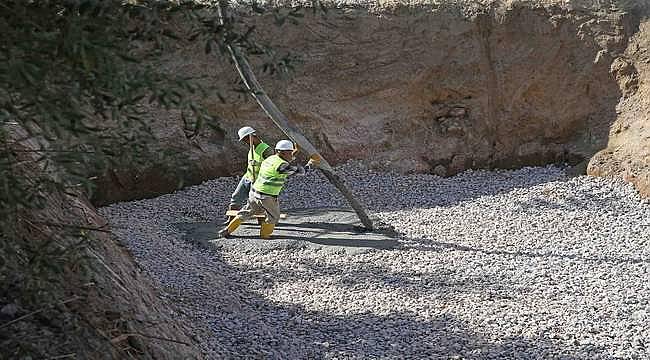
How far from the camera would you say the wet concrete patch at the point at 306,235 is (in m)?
8.70

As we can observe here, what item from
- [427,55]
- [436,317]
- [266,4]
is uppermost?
[266,4]

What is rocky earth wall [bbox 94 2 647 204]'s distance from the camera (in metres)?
10.6

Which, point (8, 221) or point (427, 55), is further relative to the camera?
point (427, 55)

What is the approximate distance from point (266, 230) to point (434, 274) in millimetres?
2014

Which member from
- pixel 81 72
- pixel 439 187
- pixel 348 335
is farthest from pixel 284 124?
pixel 81 72

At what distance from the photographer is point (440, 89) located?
11039 millimetres

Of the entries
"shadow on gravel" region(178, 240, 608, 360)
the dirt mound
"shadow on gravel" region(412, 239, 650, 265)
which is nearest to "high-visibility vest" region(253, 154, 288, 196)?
"shadow on gravel" region(178, 240, 608, 360)

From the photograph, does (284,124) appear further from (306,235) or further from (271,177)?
(306,235)

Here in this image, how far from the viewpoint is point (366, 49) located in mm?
10805

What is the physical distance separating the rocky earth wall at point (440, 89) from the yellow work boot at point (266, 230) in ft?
6.36

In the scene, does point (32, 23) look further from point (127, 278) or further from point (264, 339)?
point (264, 339)

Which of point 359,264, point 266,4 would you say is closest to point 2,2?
point 359,264

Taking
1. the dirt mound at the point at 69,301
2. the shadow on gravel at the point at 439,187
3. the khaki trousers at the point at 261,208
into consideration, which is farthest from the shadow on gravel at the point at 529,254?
the dirt mound at the point at 69,301

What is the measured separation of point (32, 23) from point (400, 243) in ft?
20.8
